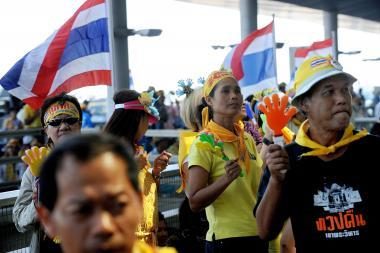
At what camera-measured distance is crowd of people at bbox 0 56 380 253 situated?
5.13ft

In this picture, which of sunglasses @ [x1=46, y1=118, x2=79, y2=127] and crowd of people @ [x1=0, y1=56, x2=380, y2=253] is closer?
crowd of people @ [x1=0, y1=56, x2=380, y2=253]

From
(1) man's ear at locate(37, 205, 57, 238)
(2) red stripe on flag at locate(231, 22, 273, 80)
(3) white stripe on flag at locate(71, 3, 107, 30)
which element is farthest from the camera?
(2) red stripe on flag at locate(231, 22, 273, 80)

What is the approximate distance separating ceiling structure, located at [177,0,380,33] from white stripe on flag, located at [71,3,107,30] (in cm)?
851

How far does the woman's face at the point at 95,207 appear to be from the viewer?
1520mm

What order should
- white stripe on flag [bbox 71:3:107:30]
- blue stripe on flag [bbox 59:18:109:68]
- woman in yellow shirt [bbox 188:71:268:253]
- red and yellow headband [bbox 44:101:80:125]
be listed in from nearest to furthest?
woman in yellow shirt [bbox 188:71:268:253]
red and yellow headband [bbox 44:101:80:125]
blue stripe on flag [bbox 59:18:109:68]
white stripe on flag [bbox 71:3:107:30]

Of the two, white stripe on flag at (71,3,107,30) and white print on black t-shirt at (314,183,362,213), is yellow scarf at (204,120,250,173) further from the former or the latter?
white stripe on flag at (71,3,107,30)

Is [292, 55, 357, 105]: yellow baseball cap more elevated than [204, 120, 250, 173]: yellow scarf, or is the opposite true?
[292, 55, 357, 105]: yellow baseball cap

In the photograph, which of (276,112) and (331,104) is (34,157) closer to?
(276,112)

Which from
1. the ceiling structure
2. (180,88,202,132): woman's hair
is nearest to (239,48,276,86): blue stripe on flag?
(180,88,202,132): woman's hair

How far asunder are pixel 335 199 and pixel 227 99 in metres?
1.55

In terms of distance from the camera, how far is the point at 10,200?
4.31 m

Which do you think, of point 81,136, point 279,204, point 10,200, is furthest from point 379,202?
point 10,200

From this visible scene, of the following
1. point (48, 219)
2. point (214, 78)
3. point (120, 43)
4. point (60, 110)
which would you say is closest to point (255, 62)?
point (120, 43)

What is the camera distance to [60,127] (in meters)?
3.87
